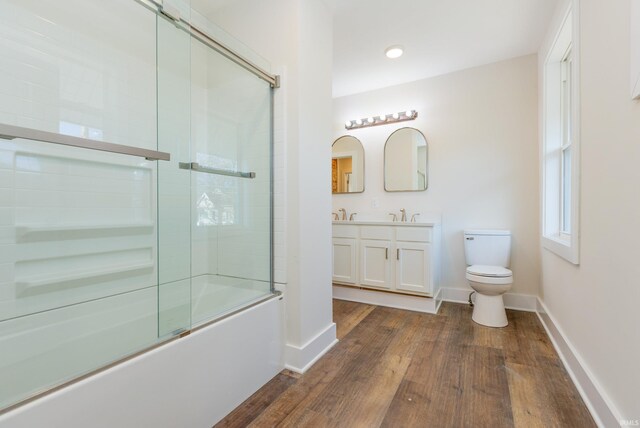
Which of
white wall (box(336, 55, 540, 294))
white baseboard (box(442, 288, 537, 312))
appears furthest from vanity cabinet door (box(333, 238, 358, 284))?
white baseboard (box(442, 288, 537, 312))

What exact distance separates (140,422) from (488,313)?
2.47m

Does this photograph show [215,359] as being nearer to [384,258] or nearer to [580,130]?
[384,258]

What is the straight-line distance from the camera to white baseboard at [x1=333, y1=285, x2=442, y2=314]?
2.80 m

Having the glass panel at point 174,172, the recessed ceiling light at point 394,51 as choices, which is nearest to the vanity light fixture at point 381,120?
the recessed ceiling light at point 394,51

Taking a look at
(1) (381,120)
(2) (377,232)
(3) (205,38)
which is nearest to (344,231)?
(2) (377,232)

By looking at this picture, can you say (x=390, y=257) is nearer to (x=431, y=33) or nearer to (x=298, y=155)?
(x=298, y=155)

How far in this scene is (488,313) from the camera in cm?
248

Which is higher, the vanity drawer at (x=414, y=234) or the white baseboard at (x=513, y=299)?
the vanity drawer at (x=414, y=234)

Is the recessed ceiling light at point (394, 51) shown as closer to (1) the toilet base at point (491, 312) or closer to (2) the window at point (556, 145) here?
(2) the window at point (556, 145)

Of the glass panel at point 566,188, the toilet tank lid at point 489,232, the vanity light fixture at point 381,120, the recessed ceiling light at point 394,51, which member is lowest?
the toilet tank lid at point 489,232

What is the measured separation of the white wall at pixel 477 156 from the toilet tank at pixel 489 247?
187 mm

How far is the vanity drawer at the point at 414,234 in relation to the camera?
275 centimetres

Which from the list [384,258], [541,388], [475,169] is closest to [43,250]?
[384,258]

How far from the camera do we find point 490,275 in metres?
2.43
